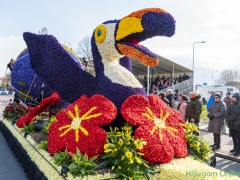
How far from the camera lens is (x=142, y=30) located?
142 inches

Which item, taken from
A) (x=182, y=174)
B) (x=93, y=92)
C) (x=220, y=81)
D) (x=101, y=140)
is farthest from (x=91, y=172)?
(x=220, y=81)

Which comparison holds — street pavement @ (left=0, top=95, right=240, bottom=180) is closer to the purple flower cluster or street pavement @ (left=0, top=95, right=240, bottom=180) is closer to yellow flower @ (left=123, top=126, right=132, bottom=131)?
the purple flower cluster

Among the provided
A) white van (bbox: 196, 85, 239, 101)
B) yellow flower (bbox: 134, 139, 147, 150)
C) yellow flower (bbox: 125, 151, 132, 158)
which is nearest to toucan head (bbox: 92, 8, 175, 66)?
yellow flower (bbox: 134, 139, 147, 150)

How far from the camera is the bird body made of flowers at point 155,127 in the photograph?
3.41 m

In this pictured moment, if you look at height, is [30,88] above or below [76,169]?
above

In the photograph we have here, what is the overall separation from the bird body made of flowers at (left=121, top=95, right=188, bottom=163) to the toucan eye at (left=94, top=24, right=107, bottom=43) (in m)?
1.13

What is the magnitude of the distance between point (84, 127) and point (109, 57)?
1317mm

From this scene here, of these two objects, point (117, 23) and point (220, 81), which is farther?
point (220, 81)

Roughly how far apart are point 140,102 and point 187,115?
10.6ft

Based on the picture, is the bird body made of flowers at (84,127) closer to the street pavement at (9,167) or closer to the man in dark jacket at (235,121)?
the street pavement at (9,167)

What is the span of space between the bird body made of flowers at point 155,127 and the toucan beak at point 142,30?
2.28 feet

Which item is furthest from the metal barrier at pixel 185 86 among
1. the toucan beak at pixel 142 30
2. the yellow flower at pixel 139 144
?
the yellow flower at pixel 139 144

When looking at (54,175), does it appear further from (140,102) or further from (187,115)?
(187,115)

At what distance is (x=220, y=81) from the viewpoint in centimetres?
4734
